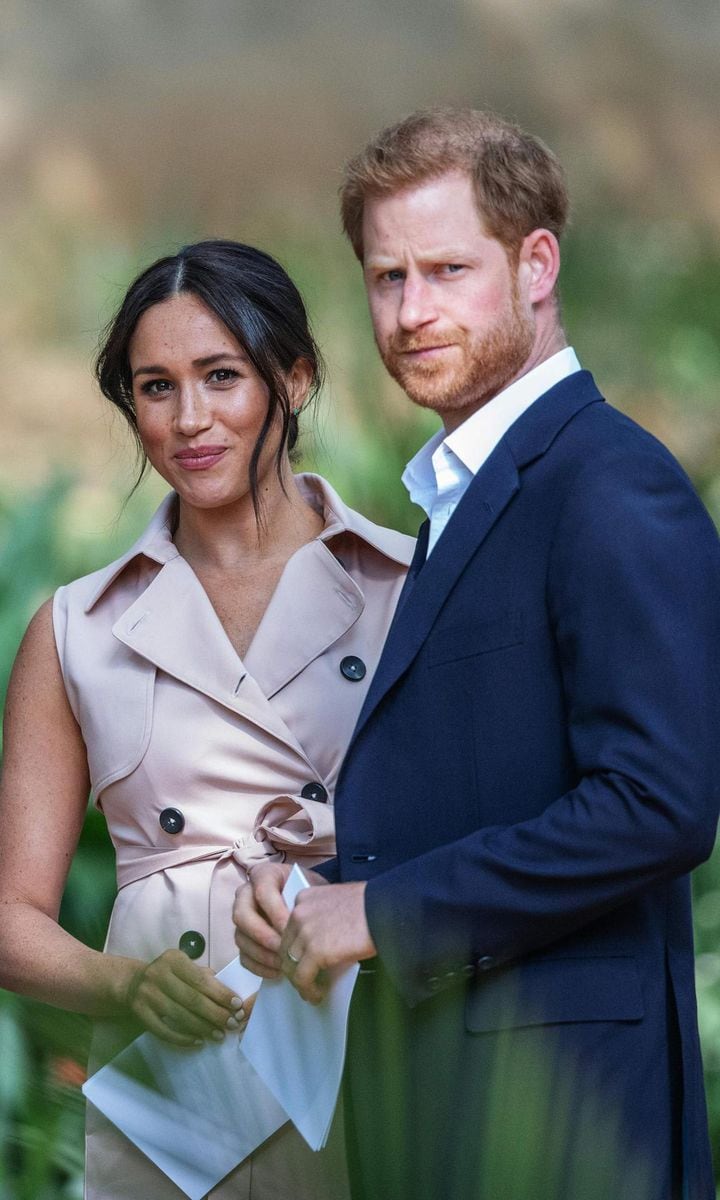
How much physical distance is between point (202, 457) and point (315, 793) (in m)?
0.39

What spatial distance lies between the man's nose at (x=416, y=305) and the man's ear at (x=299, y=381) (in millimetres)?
617

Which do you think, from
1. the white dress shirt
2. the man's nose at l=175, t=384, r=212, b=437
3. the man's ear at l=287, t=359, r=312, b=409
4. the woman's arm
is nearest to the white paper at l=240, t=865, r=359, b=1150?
the white dress shirt

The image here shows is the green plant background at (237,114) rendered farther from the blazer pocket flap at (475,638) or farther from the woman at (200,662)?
the blazer pocket flap at (475,638)

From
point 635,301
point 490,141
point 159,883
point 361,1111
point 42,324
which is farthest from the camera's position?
point 42,324

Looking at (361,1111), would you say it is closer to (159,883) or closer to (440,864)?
(440,864)

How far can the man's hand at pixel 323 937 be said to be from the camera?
3.75 ft

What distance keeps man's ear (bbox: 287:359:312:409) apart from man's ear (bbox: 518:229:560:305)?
1.89ft

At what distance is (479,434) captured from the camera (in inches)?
52.8

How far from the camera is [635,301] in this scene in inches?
62.4

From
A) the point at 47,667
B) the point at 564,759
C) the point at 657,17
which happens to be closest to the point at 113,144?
the point at 657,17

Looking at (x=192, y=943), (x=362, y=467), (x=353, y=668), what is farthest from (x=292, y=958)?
(x=362, y=467)

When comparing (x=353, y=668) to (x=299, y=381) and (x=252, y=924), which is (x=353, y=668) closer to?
(x=299, y=381)

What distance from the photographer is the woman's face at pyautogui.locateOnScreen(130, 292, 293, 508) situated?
1822 mm

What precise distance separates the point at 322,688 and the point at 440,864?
2.23 ft
